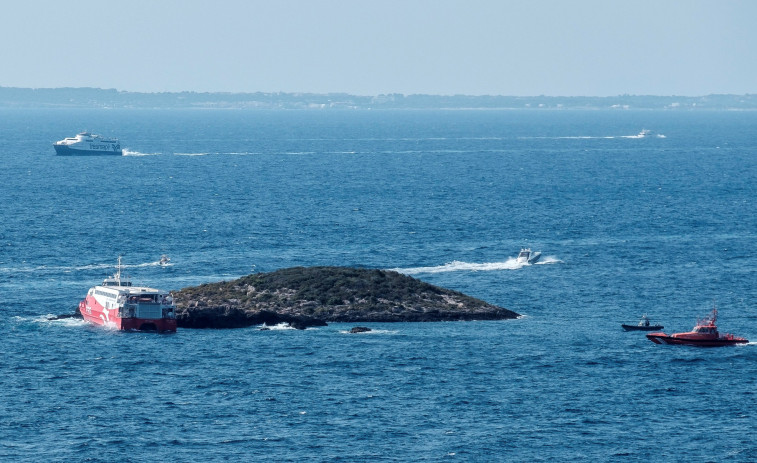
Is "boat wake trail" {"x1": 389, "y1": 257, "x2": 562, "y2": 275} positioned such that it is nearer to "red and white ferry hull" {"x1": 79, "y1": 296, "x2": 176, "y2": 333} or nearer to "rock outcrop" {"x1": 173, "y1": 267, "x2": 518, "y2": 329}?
"rock outcrop" {"x1": 173, "y1": 267, "x2": 518, "y2": 329}

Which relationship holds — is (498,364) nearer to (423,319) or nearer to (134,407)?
(423,319)

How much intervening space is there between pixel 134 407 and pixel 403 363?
65.2 feet

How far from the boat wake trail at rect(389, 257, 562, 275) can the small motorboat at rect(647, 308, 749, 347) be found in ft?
111

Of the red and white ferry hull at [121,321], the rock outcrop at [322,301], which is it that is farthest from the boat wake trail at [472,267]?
the red and white ferry hull at [121,321]

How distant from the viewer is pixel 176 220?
16975cm

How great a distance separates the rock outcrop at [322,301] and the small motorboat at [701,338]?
14109 mm

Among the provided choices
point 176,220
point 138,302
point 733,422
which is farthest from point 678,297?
point 176,220

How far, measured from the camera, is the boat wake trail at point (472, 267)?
12888 centimetres

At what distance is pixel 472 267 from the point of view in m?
132

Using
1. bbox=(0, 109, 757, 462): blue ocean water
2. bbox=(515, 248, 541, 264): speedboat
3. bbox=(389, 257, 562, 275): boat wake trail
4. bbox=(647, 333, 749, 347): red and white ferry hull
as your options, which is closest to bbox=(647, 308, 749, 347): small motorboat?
bbox=(647, 333, 749, 347): red and white ferry hull

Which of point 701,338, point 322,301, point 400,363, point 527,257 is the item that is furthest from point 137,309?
point 527,257

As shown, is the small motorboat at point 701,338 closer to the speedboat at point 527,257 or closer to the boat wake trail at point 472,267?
the boat wake trail at point 472,267

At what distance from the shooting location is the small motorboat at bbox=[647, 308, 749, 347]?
97438mm

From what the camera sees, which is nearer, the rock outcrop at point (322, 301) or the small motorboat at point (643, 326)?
the small motorboat at point (643, 326)
